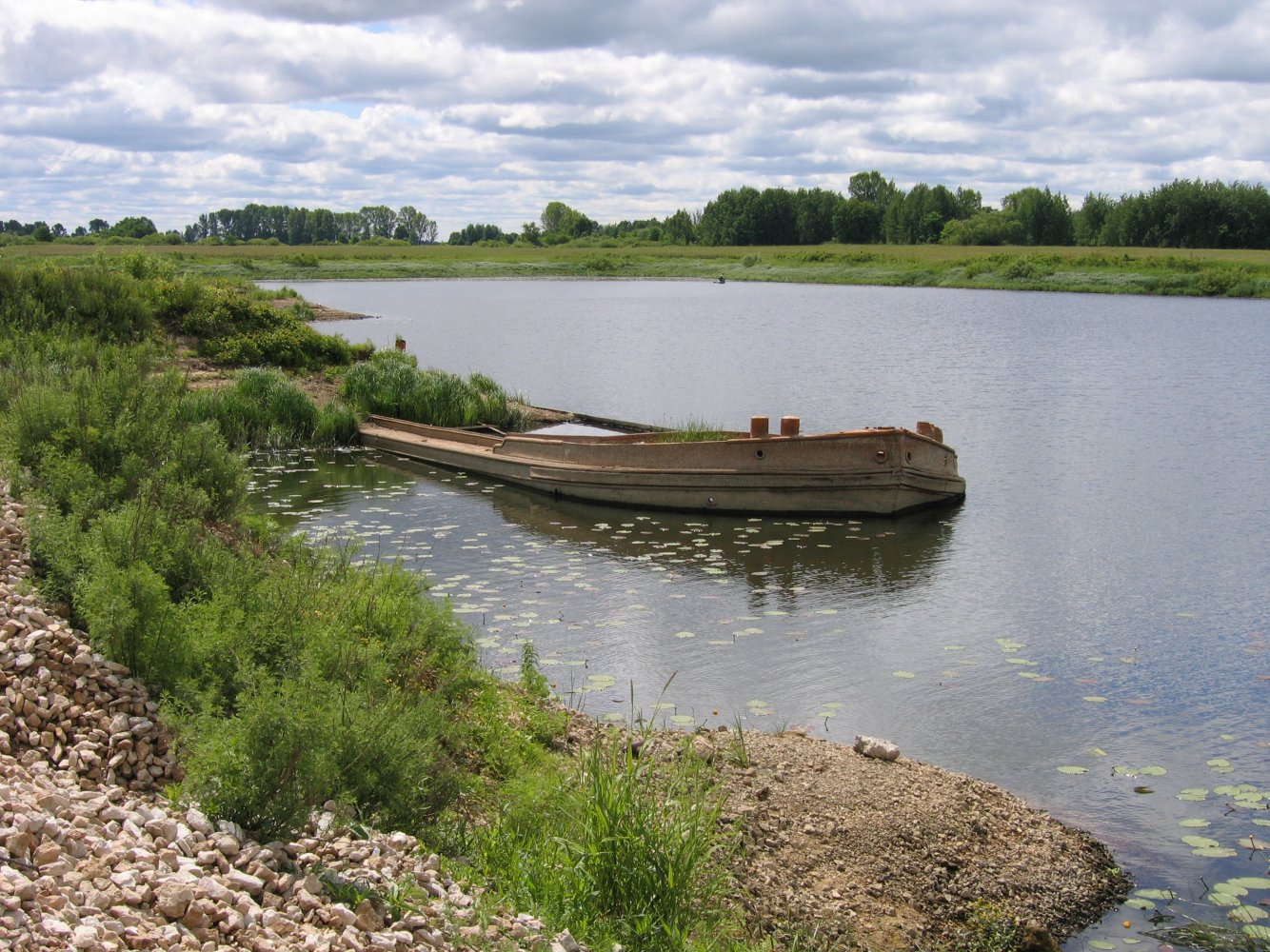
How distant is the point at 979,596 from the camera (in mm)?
14719

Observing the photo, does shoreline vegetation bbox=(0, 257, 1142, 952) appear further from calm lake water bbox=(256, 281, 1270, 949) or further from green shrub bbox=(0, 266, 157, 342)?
green shrub bbox=(0, 266, 157, 342)

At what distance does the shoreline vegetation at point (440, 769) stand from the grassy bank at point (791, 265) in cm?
4993

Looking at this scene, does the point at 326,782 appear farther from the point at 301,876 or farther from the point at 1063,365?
the point at 1063,365

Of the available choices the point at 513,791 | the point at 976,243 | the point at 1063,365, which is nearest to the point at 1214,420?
the point at 1063,365

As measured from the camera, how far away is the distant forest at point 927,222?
105m

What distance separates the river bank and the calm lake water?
0.73 metres

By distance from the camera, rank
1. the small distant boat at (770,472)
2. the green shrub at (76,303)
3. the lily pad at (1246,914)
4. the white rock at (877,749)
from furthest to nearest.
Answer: the green shrub at (76,303)
the small distant boat at (770,472)
the white rock at (877,749)
the lily pad at (1246,914)

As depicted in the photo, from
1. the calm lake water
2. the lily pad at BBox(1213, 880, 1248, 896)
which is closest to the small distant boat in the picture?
the calm lake water

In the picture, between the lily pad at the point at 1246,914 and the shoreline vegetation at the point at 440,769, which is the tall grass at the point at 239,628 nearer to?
the shoreline vegetation at the point at 440,769

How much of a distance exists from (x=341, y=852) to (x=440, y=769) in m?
1.38

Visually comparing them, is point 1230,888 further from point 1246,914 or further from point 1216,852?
point 1216,852

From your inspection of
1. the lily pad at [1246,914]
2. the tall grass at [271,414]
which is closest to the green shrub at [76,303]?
the tall grass at [271,414]

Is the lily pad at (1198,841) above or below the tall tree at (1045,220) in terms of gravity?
below

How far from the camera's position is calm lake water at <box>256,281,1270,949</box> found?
930 centimetres
